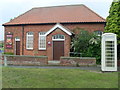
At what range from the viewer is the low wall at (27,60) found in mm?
16156

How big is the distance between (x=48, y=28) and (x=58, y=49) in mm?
3950

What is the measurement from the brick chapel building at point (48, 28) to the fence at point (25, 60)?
176 inches

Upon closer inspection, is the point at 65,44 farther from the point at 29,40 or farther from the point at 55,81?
the point at 55,81

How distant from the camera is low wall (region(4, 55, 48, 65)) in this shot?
16.2 metres

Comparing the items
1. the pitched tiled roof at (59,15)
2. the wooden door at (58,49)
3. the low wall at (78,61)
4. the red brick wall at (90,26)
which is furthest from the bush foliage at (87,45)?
the pitched tiled roof at (59,15)

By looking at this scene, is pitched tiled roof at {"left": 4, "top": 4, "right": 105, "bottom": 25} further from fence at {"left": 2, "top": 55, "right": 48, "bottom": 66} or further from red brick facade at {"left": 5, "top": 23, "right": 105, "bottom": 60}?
fence at {"left": 2, "top": 55, "right": 48, "bottom": 66}

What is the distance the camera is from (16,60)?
16.7 meters

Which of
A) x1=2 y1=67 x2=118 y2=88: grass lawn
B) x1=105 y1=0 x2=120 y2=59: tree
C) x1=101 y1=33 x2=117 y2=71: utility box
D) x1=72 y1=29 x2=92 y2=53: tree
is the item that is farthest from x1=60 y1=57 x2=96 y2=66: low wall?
x1=2 y1=67 x2=118 y2=88: grass lawn

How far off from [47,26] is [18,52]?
606 centimetres

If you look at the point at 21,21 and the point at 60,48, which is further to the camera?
the point at 21,21

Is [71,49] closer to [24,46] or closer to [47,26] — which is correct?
[47,26]

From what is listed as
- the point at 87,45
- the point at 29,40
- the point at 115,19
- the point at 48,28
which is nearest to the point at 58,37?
the point at 48,28

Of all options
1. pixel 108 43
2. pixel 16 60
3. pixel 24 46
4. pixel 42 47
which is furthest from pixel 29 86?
pixel 24 46

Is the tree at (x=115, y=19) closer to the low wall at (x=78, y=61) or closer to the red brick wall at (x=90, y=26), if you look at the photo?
the low wall at (x=78, y=61)
